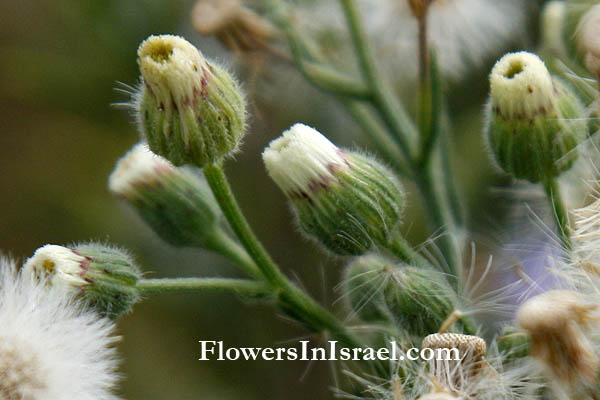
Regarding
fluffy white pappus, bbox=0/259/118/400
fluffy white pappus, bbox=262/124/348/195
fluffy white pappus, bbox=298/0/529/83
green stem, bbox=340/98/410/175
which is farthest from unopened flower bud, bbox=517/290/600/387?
fluffy white pappus, bbox=298/0/529/83

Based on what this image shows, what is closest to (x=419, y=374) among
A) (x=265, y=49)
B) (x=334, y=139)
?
(x=265, y=49)

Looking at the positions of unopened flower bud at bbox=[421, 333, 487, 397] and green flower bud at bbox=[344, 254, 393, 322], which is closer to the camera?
unopened flower bud at bbox=[421, 333, 487, 397]

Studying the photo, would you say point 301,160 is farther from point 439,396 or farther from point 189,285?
point 439,396

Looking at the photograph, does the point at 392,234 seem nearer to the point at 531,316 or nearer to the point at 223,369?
the point at 531,316

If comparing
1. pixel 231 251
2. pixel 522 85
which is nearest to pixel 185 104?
pixel 231 251

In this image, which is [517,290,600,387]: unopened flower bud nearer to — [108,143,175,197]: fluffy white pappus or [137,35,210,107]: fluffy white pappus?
[137,35,210,107]: fluffy white pappus
